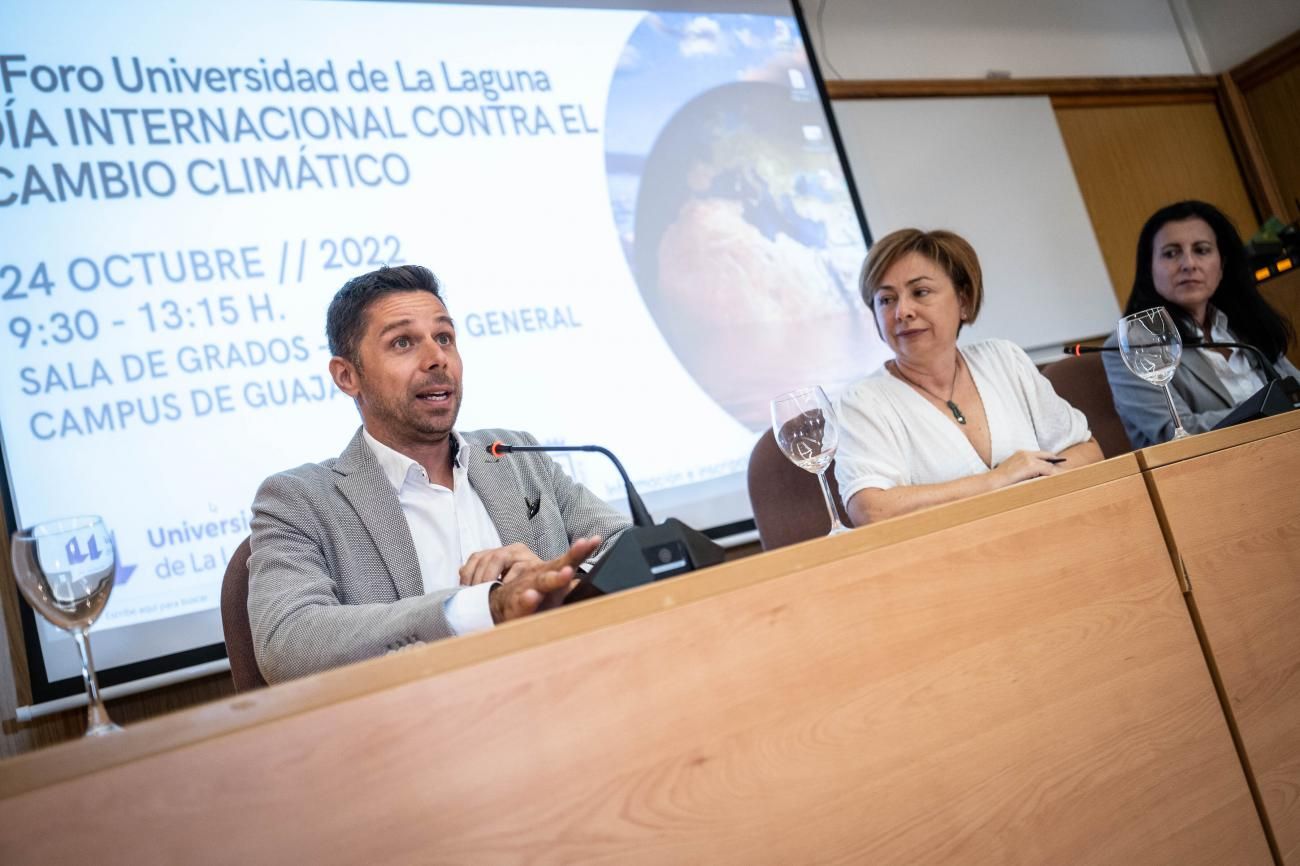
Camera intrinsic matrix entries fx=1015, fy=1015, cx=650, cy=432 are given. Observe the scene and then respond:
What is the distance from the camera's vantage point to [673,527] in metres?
1.04

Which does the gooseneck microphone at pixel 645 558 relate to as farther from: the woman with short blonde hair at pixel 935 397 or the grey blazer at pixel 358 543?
the woman with short blonde hair at pixel 935 397

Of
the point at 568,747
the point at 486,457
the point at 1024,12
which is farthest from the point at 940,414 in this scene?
the point at 1024,12

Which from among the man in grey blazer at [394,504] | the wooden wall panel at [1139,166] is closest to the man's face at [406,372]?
the man in grey blazer at [394,504]

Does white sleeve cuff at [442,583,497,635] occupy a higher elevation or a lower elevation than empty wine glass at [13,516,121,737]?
lower

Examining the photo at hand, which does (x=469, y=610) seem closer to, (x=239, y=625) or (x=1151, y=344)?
(x=239, y=625)

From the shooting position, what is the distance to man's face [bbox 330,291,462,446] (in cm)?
173

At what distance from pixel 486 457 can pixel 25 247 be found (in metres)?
1.22

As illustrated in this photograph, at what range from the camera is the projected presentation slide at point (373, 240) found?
222 centimetres

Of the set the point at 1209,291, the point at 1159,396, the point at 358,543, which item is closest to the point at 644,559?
the point at 358,543

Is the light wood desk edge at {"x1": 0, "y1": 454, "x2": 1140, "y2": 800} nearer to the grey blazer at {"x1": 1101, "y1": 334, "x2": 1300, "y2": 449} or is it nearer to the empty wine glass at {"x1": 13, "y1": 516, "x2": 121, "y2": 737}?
the empty wine glass at {"x1": 13, "y1": 516, "x2": 121, "y2": 737}

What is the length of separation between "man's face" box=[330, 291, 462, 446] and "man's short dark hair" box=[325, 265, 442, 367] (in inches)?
0.5

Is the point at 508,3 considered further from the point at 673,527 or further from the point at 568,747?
the point at 568,747

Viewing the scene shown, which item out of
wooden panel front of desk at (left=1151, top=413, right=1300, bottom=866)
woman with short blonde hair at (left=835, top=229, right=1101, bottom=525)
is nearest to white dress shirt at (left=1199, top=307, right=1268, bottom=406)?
woman with short blonde hair at (left=835, top=229, right=1101, bottom=525)

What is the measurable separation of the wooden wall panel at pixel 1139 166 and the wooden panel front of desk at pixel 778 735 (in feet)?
11.7
